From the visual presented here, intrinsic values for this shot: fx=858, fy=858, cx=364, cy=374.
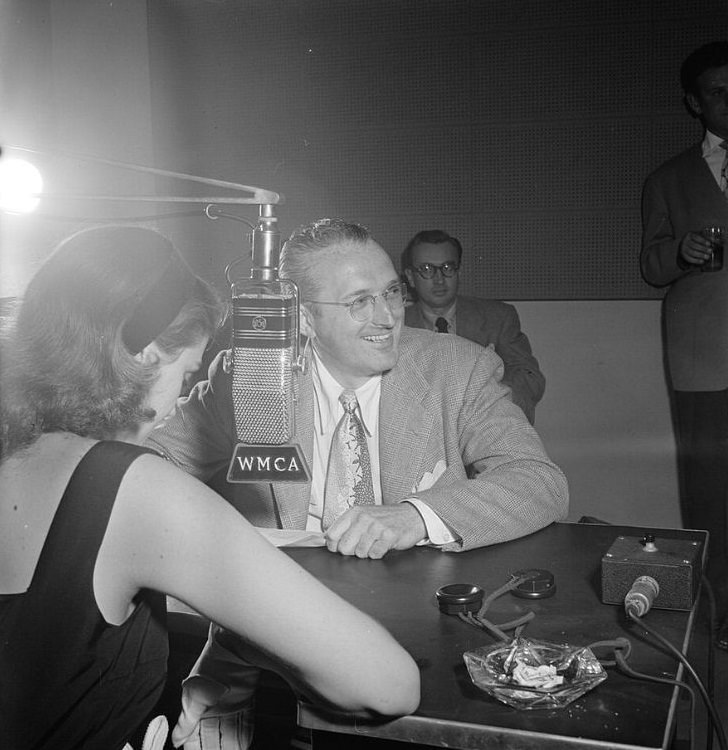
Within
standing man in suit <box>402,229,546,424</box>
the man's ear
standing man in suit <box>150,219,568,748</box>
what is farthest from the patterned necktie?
standing man in suit <box>402,229,546,424</box>

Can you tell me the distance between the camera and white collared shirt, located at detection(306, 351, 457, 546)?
184cm

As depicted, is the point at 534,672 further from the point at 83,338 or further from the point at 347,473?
the point at 347,473

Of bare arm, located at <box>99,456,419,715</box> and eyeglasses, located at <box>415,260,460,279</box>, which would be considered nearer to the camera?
bare arm, located at <box>99,456,419,715</box>

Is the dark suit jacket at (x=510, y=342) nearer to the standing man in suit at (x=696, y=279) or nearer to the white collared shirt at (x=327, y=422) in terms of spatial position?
the standing man in suit at (x=696, y=279)

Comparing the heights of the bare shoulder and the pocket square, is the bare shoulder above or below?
above

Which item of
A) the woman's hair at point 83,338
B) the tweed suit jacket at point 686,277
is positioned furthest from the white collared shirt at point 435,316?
the woman's hair at point 83,338

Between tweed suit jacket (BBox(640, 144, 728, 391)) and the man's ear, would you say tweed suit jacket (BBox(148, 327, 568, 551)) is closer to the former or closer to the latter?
the man's ear

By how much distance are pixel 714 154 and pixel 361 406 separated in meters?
1.48

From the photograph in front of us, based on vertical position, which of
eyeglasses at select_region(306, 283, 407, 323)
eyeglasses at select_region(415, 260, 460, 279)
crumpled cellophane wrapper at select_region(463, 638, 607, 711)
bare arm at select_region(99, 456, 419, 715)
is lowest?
crumpled cellophane wrapper at select_region(463, 638, 607, 711)

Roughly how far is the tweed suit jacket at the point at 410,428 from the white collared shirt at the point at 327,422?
0.02m

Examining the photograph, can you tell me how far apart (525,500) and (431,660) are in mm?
603

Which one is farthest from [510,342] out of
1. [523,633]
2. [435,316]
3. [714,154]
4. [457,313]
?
[523,633]

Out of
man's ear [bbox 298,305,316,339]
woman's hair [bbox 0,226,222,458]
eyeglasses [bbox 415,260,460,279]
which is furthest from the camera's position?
eyeglasses [bbox 415,260,460,279]

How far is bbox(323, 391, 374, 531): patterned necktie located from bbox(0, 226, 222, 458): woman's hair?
2.62 ft
